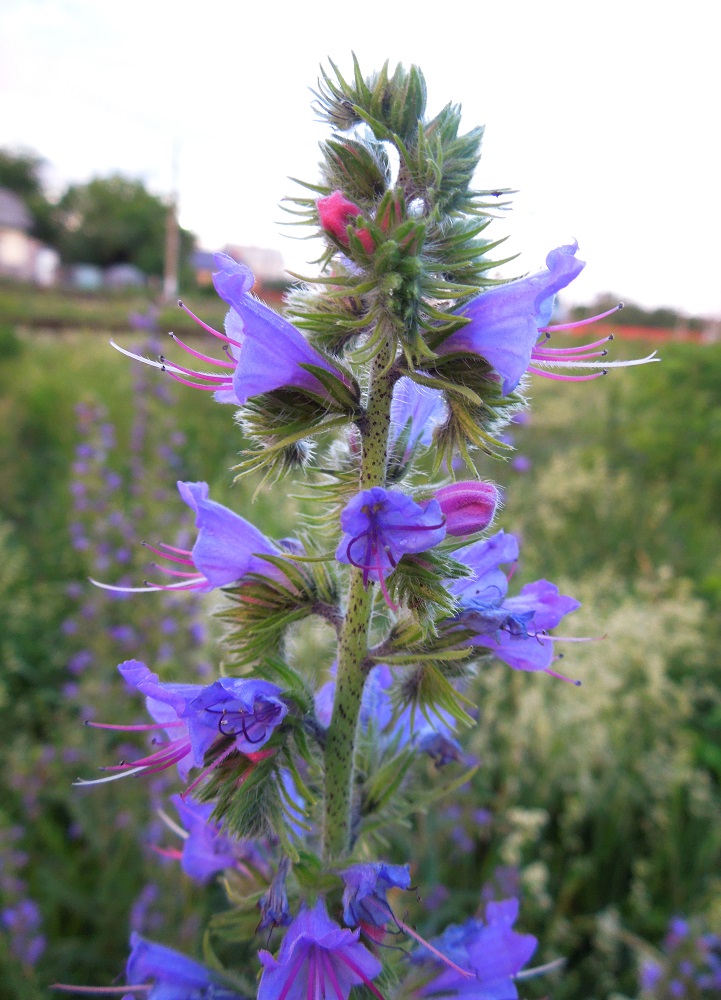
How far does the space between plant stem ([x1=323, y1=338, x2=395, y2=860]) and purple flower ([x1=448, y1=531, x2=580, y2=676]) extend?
201 mm

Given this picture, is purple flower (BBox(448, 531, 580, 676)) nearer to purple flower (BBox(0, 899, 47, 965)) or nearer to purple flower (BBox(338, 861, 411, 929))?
purple flower (BBox(338, 861, 411, 929))

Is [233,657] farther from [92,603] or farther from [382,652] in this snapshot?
[92,603]

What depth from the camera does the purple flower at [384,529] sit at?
1.10 metres

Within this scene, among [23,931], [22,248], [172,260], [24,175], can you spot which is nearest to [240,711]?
[23,931]

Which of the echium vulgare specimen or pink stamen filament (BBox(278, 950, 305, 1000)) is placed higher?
the echium vulgare specimen

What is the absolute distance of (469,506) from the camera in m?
1.31

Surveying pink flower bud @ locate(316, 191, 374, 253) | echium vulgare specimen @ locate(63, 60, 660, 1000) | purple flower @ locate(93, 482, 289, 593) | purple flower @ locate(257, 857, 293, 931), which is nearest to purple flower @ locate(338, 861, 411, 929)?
echium vulgare specimen @ locate(63, 60, 660, 1000)

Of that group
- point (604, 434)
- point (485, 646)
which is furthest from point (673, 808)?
point (604, 434)

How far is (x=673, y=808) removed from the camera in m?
3.95

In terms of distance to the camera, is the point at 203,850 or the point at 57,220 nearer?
the point at 203,850

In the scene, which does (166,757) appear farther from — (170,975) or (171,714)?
(170,975)

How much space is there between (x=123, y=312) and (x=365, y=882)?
2884 centimetres

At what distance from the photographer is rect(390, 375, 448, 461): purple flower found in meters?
1.49

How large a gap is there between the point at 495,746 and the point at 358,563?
155 inches
